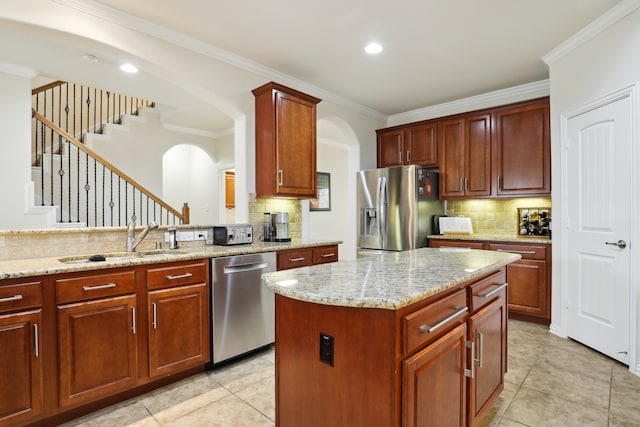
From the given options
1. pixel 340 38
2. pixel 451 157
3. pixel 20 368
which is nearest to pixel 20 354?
pixel 20 368

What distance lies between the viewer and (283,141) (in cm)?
334

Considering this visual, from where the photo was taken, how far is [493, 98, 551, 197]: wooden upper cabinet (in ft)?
11.9

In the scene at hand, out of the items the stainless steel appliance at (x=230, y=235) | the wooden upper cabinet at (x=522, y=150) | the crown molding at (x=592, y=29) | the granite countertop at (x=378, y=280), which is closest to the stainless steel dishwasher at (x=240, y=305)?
the stainless steel appliance at (x=230, y=235)

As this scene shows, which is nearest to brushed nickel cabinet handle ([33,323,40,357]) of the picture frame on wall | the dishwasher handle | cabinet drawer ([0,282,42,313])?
cabinet drawer ([0,282,42,313])

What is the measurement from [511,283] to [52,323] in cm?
403

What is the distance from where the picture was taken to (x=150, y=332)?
2.21 m

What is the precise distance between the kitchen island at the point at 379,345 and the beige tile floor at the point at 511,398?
26.7 inches

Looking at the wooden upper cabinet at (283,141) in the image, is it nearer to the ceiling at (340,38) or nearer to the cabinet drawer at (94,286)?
the ceiling at (340,38)

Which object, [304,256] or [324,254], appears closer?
[304,256]

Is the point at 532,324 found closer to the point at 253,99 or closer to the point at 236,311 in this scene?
the point at 236,311

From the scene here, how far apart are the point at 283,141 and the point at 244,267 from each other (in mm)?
1336

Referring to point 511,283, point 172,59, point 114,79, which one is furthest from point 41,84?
point 511,283

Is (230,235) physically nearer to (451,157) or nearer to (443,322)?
(443,322)

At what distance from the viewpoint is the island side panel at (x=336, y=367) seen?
1.09 metres
